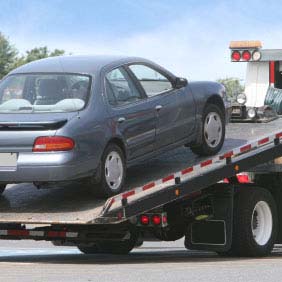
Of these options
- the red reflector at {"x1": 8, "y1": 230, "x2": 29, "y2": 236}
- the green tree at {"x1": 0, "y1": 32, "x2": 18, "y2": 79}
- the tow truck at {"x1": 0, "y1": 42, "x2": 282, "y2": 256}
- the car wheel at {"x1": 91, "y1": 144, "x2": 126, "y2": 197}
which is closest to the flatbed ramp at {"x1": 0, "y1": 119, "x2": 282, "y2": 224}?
the tow truck at {"x1": 0, "y1": 42, "x2": 282, "y2": 256}

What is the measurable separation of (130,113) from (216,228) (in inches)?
67.5

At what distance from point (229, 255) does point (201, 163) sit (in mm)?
1248

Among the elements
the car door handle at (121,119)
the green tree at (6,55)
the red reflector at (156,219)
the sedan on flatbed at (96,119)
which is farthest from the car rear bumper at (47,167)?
the green tree at (6,55)

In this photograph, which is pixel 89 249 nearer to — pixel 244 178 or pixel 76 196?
pixel 244 178

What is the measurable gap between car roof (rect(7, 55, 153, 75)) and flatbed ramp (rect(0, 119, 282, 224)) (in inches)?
48.0

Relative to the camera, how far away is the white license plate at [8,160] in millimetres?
9812

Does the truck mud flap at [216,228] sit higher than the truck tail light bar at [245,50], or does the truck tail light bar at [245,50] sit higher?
the truck tail light bar at [245,50]

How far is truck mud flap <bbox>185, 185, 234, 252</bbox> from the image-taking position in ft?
36.2

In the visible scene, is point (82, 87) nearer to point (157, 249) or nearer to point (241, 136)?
point (241, 136)

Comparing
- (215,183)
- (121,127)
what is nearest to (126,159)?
(121,127)

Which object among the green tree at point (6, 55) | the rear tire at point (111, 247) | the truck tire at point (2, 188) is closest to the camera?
the truck tire at point (2, 188)

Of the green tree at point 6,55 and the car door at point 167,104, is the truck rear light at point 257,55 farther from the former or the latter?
the green tree at point 6,55

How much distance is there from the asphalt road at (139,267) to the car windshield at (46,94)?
5.42 feet

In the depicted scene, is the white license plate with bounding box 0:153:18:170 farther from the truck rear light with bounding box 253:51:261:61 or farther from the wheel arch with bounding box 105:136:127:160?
the truck rear light with bounding box 253:51:261:61
